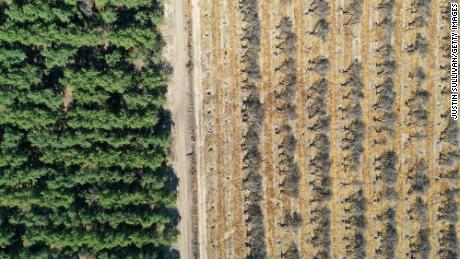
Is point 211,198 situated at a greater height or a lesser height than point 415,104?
lesser

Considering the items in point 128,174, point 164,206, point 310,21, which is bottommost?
point 164,206

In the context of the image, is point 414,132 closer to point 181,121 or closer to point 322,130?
point 322,130

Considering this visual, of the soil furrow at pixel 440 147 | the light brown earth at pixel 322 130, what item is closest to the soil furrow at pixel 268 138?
the light brown earth at pixel 322 130

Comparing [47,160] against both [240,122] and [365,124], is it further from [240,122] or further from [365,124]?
[365,124]

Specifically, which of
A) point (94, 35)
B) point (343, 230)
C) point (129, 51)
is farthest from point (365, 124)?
point (94, 35)

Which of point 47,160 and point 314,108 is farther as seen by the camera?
point 314,108

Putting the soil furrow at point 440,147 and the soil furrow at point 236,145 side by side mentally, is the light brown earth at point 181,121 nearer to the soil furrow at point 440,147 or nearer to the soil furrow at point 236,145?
the soil furrow at point 236,145

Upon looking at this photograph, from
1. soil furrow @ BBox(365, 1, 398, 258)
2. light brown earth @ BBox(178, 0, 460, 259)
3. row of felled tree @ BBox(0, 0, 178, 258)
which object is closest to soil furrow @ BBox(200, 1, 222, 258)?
light brown earth @ BBox(178, 0, 460, 259)

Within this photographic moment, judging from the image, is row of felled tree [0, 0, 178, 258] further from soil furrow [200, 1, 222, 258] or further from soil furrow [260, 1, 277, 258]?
soil furrow [260, 1, 277, 258]

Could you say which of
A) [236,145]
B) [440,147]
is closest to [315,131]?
[236,145]
